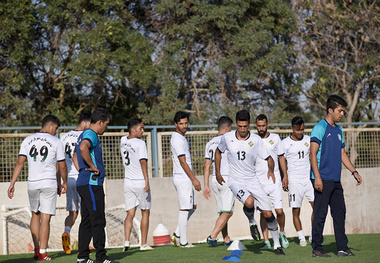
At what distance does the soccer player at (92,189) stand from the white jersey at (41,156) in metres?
1.93

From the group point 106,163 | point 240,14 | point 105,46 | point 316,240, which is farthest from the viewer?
point 240,14

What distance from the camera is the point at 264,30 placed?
20688mm

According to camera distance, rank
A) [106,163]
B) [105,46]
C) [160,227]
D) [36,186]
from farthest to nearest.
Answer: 1. [105,46]
2. [106,163]
3. [160,227]
4. [36,186]

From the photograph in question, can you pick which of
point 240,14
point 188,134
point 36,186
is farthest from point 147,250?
point 240,14

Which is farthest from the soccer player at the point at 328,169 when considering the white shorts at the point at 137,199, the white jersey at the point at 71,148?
the white jersey at the point at 71,148

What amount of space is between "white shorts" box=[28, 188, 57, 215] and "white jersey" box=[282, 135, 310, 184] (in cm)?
455

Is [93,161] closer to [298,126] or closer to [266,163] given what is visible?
[266,163]

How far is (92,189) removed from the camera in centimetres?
788

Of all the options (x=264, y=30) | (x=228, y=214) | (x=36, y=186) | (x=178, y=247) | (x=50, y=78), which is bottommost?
(x=178, y=247)

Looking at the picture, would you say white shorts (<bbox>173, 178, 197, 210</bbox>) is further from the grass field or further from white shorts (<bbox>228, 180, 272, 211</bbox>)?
white shorts (<bbox>228, 180, 272, 211</bbox>)

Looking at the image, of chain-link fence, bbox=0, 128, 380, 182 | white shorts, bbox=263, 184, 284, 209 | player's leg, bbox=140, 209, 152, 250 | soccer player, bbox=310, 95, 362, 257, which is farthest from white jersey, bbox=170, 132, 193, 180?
chain-link fence, bbox=0, 128, 380, 182

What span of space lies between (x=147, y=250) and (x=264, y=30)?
38.8 ft

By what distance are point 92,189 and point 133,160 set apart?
10.3 ft

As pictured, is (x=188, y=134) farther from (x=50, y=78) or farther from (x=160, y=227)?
(x=50, y=78)
